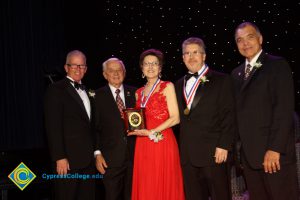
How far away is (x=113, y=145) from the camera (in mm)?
4082

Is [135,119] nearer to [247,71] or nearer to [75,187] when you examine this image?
[75,187]

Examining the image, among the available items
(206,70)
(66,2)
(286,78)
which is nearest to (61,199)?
(206,70)

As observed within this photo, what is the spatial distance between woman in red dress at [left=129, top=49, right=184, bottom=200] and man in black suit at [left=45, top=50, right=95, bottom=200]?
626 mm

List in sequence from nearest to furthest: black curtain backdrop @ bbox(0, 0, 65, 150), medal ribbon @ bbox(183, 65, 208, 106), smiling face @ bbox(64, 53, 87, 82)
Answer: medal ribbon @ bbox(183, 65, 208, 106) < smiling face @ bbox(64, 53, 87, 82) < black curtain backdrop @ bbox(0, 0, 65, 150)

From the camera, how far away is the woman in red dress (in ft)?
12.1

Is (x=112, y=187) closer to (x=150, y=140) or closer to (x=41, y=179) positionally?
(x=150, y=140)

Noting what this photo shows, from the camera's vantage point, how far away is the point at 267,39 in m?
5.34

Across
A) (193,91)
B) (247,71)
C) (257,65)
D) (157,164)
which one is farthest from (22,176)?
(257,65)

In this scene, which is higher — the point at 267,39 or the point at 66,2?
the point at 66,2

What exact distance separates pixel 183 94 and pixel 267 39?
2.33 meters

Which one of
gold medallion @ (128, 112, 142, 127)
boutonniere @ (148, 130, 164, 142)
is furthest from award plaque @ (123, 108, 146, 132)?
boutonniere @ (148, 130, 164, 142)

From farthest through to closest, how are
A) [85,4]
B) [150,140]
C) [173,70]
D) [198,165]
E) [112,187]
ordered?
1. [85,4]
2. [173,70]
3. [112,187]
4. [150,140]
5. [198,165]

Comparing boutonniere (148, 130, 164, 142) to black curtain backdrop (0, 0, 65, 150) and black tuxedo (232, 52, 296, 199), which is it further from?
black curtain backdrop (0, 0, 65, 150)

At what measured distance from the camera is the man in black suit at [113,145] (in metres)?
4.08
